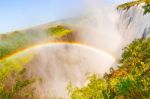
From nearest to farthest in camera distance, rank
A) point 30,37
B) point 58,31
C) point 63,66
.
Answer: point 63,66 → point 30,37 → point 58,31

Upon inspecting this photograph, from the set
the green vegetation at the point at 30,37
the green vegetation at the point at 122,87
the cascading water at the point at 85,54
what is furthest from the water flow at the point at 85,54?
the green vegetation at the point at 122,87

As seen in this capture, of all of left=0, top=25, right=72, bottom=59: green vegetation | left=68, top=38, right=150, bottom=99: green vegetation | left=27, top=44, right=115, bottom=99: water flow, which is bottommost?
left=68, top=38, right=150, bottom=99: green vegetation

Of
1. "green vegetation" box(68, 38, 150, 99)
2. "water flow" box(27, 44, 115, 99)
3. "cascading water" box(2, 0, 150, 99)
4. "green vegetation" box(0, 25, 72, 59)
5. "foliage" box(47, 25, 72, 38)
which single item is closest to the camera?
"green vegetation" box(68, 38, 150, 99)

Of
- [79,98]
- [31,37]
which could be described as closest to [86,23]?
[31,37]

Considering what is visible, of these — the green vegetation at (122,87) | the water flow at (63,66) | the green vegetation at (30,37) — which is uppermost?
the green vegetation at (30,37)

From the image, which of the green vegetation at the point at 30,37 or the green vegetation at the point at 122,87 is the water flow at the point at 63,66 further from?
the green vegetation at the point at 122,87

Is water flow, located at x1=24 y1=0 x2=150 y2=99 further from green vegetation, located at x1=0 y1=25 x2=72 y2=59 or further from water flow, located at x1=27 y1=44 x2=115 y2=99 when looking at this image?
green vegetation, located at x1=0 y1=25 x2=72 y2=59

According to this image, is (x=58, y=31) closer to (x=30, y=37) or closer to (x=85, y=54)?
(x=30, y=37)

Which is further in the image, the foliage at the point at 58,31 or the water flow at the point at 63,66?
the foliage at the point at 58,31

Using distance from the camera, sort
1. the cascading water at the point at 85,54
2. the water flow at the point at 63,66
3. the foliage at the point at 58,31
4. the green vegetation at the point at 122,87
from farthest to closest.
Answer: the foliage at the point at 58,31
the water flow at the point at 63,66
the cascading water at the point at 85,54
the green vegetation at the point at 122,87

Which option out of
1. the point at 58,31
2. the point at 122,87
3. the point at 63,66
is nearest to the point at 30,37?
the point at 58,31

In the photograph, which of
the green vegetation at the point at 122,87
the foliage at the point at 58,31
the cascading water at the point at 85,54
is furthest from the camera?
the foliage at the point at 58,31

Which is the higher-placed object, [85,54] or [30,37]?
[30,37]

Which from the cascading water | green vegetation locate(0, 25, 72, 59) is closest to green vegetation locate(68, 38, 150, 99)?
the cascading water
